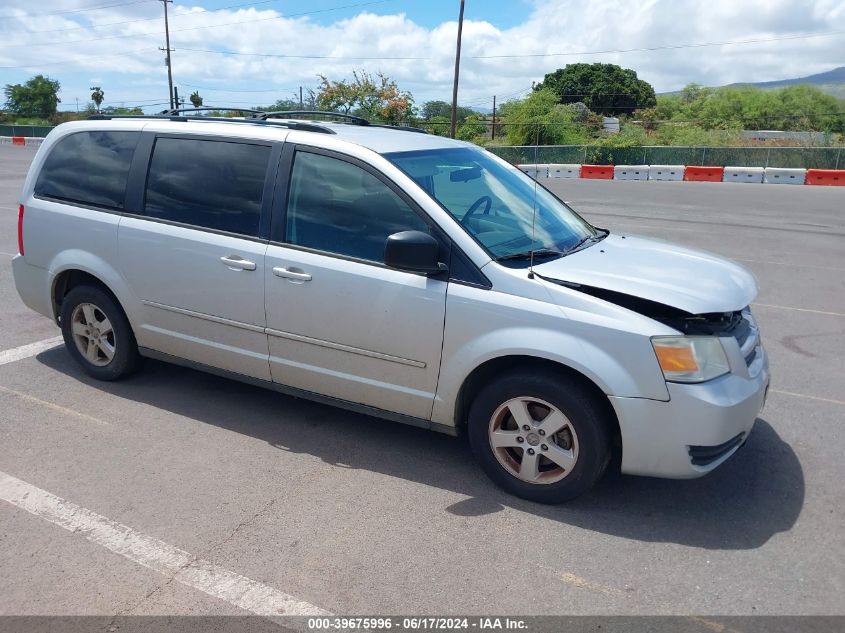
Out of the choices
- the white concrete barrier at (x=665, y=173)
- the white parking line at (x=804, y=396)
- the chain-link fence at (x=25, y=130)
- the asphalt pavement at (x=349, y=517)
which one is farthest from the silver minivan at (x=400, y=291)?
the chain-link fence at (x=25, y=130)

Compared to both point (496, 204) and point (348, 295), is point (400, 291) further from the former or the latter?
point (496, 204)

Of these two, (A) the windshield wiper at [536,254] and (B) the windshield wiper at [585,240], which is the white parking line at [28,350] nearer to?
(A) the windshield wiper at [536,254]

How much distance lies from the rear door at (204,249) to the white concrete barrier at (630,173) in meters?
25.4

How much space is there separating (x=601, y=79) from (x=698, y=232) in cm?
7087

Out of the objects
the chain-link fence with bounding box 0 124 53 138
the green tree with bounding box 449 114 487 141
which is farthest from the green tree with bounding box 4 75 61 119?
the green tree with bounding box 449 114 487 141

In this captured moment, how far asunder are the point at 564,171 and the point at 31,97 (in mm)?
67523

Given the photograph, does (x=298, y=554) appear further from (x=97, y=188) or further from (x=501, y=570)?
(x=97, y=188)

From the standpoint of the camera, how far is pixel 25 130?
4875 cm

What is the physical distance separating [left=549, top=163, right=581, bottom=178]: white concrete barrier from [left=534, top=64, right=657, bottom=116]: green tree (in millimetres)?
51867

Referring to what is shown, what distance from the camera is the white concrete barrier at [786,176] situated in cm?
2584

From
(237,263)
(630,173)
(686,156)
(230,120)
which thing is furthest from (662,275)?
(686,156)

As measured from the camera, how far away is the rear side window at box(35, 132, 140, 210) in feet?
16.6

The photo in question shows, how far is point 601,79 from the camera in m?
78.3

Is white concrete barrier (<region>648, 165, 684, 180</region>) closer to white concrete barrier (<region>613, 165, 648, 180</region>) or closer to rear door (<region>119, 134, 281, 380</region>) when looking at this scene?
white concrete barrier (<region>613, 165, 648, 180</region>)
